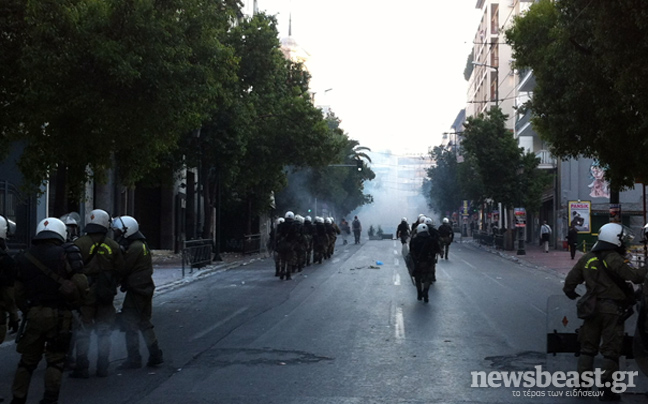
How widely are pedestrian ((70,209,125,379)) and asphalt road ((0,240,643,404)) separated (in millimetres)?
246

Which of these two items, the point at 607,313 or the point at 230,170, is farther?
the point at 230,170

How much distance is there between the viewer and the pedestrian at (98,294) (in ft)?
27.4

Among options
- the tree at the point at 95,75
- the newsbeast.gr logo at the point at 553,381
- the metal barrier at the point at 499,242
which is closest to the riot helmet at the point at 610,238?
the newsbeast.gr logo at the point at 553,381

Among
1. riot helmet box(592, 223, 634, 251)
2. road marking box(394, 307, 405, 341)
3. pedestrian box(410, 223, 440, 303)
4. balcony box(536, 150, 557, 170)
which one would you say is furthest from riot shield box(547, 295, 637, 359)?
balcony box(536, 150, 557, 170)

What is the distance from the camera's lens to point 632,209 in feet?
142

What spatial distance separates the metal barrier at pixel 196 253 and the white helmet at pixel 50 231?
17.2m

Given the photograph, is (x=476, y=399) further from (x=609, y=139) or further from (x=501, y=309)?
(x=609, y=139)

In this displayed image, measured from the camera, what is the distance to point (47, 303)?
21.7 feet

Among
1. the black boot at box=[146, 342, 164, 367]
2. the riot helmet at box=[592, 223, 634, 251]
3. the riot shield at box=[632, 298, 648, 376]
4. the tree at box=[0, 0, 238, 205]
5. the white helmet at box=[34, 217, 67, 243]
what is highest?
the tree at box=[0, 0, 238, 205]

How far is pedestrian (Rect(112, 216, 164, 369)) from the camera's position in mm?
8773

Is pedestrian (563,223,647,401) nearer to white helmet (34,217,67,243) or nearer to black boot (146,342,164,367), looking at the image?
black boot (146,342,164,367)

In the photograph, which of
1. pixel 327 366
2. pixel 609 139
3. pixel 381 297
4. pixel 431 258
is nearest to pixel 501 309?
pixel 431 258

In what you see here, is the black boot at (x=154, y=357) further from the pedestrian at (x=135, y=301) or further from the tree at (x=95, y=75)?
the tree at (x=95, y=75)

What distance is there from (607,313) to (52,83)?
998 centimetres
